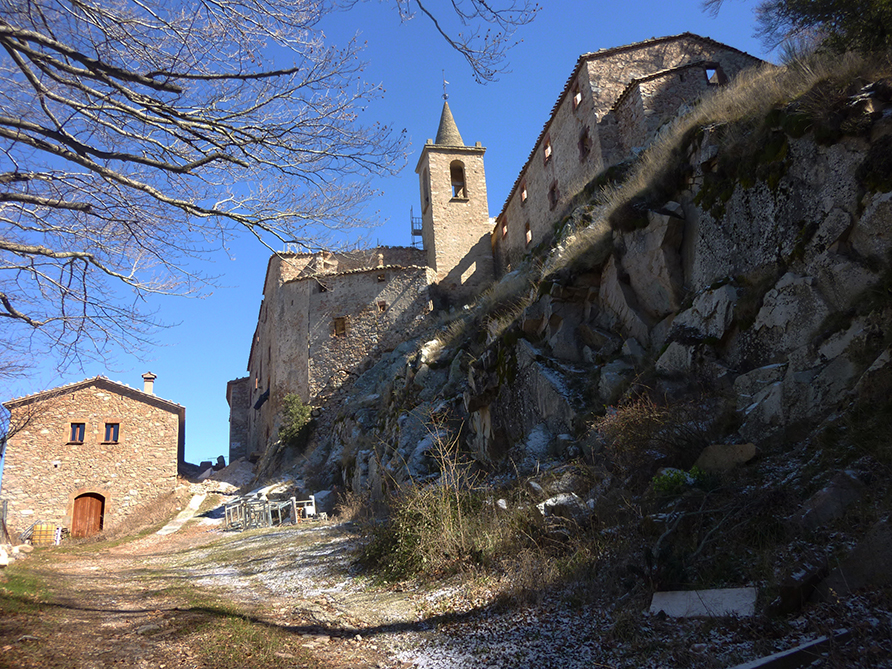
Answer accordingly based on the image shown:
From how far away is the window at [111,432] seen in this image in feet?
A: 74.7

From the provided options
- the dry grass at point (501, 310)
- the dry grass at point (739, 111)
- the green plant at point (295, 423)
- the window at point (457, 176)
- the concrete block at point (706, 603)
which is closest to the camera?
the concrete block at point (706, 603)

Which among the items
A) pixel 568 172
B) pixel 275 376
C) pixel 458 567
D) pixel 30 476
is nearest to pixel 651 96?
pixel 568 172

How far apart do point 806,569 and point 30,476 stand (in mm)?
26251

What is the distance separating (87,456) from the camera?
22.3 meters

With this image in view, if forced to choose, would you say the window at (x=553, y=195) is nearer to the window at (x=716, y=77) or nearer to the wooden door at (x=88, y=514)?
the window at (x=716, y=77)

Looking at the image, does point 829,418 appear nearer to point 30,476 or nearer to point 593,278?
point 593,278

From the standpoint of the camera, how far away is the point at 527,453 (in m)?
7.86

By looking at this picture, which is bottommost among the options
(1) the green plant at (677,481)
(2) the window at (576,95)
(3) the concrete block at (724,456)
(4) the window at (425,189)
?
(1) the green plant at (677,481)

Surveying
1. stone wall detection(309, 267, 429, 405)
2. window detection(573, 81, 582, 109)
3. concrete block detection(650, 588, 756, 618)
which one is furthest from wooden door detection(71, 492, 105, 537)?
concrete block detection(650, 588, 756, 618)

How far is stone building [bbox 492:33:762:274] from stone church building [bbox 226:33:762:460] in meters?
0.03

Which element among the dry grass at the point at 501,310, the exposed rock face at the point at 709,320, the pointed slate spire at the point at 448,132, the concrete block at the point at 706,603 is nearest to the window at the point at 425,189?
the pointed slate spire at the point at 448,132

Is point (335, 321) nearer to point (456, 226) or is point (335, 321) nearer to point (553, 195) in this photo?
point (456, 226)

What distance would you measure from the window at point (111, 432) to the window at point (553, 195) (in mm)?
19695

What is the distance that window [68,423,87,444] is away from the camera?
73.2ft
